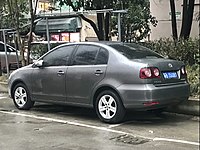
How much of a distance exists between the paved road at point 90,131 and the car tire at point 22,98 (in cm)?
21

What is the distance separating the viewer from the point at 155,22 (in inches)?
651

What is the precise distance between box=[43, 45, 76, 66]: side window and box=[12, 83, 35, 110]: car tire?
2.89ft

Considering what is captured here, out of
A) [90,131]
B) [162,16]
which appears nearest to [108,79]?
[90,131]

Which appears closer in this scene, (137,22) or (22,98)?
(22,98)

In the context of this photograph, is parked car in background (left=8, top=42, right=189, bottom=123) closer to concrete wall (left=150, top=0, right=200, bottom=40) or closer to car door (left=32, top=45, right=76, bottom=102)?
car door (left=32, top=45, right=76, bottom=102)

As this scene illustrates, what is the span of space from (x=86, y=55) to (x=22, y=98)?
2038 millimetres

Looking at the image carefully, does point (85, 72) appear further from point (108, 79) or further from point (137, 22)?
point (137, 22)

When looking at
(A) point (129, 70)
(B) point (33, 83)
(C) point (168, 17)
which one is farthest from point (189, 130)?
(C) point (168, 17)

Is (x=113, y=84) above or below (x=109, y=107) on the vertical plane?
above

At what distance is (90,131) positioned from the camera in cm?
711

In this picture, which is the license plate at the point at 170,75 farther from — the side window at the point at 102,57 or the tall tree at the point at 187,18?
the tall tree at the point at 187,18

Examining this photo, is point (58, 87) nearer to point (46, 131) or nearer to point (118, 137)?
point (46, 131)

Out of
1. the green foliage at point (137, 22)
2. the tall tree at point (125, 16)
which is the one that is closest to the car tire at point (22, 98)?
the tall tree at point (125, 16)

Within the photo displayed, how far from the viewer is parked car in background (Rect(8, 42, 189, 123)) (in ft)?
23.8
